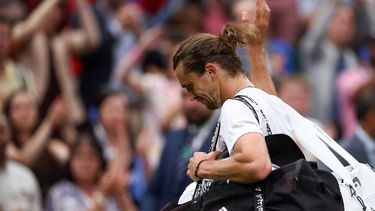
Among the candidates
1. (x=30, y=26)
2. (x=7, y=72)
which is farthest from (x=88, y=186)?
(x=30, y=26)

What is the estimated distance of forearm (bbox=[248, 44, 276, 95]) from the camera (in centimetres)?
755

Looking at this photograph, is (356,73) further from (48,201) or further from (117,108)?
(48,201)

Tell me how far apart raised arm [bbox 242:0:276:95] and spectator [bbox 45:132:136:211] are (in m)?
3.27

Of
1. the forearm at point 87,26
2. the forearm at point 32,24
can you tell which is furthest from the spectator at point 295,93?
the forearm at point 32,24

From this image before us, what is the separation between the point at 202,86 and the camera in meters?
6.94

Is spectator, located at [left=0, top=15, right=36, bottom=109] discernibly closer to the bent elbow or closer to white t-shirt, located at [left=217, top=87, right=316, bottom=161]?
white t-shirt, located at [left=217, top=87, right=316, bottom=161]

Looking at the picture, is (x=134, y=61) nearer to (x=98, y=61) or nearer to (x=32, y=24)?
(x=98, y=61)

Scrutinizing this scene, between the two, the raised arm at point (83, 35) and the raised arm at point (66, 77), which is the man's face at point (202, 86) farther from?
the raised arm at point (83, 35)

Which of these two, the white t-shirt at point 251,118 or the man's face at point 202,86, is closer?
the white t-shirt at point 251,118

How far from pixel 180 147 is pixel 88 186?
1.18 meters

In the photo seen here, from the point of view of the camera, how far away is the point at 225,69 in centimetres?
691

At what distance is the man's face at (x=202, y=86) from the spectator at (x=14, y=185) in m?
3.34

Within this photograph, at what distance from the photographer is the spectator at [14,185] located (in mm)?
10148

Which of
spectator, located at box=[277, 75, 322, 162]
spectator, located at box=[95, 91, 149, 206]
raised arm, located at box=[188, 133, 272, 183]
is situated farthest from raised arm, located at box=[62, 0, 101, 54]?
raised arm, located at box=[188, 133, 272, 183]
